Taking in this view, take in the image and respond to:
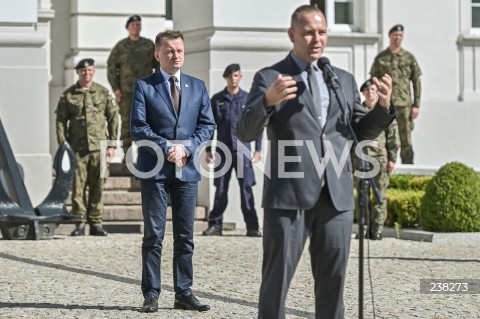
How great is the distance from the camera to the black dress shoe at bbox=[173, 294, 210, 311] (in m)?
9.43

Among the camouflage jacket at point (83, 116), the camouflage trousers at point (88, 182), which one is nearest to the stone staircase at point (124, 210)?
the camouflage trousers at point (88, 182)

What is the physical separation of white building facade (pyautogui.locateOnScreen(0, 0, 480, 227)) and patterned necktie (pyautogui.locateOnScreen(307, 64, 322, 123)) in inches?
384

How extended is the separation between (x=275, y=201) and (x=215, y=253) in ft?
21.6

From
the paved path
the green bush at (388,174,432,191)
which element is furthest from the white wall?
the green bush at (388,174,432,191)

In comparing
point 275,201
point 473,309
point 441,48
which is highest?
point 441,48

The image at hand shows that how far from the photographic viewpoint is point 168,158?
9406 millimetres

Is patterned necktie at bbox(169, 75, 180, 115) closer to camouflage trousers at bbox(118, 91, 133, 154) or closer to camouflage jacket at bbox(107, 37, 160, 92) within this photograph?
camouflage jacket at bbox(107, 37, 160, 92)

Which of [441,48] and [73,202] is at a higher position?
[441,48]

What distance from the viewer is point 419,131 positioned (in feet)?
70.6

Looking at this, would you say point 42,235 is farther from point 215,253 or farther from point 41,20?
point 41,20

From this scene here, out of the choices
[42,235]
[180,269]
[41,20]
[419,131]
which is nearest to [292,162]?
[180,269]

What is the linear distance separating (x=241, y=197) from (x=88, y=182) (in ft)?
5.98

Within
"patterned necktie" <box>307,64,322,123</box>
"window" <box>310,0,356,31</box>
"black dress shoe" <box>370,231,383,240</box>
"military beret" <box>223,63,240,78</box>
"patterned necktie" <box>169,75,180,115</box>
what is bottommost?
"black dress shoe" <box>370,231,383,240</box>

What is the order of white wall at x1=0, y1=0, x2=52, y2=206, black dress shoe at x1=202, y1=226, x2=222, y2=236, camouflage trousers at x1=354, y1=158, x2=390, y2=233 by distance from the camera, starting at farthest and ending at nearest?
white wall at x1=0, y1=0, x2=52, y2=206, black dress shoe at x1=202, y1=226, x2=222, y2=236, camouflage trousers at x1=354, y1=158, x2=390, y2=233
